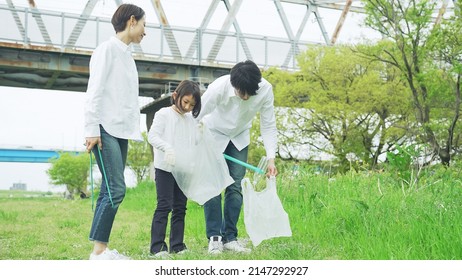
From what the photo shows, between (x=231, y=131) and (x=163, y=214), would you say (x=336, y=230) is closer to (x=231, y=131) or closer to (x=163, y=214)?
(x=231, y=131)

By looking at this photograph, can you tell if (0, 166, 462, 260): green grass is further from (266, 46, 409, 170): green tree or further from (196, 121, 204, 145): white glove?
(266, 46, 409, 170): green tree

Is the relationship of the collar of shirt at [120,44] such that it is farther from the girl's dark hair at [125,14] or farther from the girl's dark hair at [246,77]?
the girl's dark hair at [246,77]

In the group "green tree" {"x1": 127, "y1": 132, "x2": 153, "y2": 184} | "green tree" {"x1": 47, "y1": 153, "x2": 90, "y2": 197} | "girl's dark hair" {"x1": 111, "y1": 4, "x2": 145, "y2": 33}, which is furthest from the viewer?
"green tree" {"x1": 127, "y1": 132, "x2": 153, "y2": 184}

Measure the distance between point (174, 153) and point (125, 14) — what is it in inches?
35.7

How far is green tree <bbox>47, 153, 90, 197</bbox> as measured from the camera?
892 inches

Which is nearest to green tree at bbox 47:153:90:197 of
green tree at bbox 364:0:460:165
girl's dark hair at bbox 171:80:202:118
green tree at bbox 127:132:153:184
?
green tree at bbox 127:132:153:184

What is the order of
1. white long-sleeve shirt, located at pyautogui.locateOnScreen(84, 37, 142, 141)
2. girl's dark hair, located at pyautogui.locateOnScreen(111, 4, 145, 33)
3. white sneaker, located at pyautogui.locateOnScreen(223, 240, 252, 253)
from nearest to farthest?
1. white long-sleeve shirt, located at pyautogui.locateOnScreen(84, 37, 142, 141)
2. girl's dark hair, located at pyautogui.locateOnScreen(111, 4, 145, 33)
3. white sneaker, located at pyautogui.locateOnScreen(223, 240, 252, 253)

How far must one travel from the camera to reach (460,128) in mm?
13289

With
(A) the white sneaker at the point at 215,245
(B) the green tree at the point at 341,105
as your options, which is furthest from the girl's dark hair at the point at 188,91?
(B) the green tree at the point at 341,105

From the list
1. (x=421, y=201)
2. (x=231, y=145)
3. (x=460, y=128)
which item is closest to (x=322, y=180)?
(x=421, y=201)

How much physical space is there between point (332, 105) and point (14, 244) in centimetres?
1176

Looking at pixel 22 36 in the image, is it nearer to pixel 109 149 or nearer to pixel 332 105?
pixel 332 105

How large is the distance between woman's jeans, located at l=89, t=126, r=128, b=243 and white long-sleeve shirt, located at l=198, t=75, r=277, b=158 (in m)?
0.88

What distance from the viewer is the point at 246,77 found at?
13.0 ft
